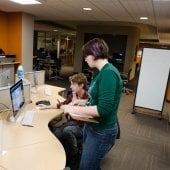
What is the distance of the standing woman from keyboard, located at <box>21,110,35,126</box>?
27.8 inches

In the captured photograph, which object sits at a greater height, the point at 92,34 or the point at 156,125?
the point at 92,34

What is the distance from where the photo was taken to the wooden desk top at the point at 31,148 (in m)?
1.44

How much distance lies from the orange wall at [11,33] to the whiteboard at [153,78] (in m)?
4.03

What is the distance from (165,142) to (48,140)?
2.66 meters

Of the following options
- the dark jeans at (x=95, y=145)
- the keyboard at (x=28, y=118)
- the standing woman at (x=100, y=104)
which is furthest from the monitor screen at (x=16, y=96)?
the dark jeans at (x=95, y=145)

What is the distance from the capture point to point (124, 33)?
9.34m

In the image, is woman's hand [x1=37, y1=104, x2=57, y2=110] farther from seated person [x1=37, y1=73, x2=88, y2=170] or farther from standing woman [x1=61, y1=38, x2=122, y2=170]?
standing woman [x1=61, y1=38, x2=122, y2=170]

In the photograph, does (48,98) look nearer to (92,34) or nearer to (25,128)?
(25,128)

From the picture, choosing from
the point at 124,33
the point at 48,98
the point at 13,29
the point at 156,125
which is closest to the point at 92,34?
the point at 124,33

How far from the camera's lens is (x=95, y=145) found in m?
1.59

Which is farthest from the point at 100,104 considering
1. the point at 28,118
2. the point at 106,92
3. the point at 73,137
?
the point at 28,118

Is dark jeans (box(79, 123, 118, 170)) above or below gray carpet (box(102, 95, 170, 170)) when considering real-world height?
above

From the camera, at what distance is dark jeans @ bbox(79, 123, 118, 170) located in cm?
158

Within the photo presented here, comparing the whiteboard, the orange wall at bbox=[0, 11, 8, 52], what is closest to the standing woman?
the whiteboard
